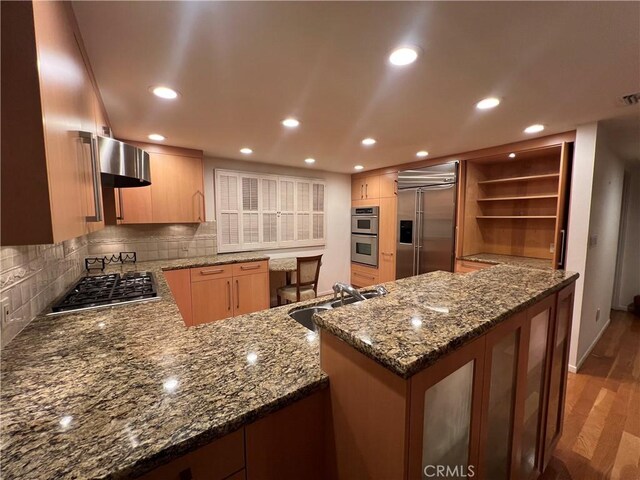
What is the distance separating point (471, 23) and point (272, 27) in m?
0.81

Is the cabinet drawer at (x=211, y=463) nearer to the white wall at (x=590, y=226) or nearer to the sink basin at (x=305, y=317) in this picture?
the sink basin at (x=305, y=317)

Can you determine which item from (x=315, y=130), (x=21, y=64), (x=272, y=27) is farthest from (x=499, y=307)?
(x=315, y=130)

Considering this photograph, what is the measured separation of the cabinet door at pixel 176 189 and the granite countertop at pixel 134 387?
192cm

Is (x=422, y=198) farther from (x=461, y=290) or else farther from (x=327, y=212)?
(x=461, y=290)

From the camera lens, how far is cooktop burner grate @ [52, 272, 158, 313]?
4.95 feet

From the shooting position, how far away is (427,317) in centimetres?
90

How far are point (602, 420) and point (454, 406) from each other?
2036 millimetres

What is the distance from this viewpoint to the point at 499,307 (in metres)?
0.98

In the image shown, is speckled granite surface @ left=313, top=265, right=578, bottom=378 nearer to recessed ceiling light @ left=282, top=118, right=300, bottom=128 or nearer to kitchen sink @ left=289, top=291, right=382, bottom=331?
kitchen sink @ left=289, top=291, right=382, bottom=331

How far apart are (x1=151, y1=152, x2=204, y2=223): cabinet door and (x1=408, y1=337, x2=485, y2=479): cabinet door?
3124 mm

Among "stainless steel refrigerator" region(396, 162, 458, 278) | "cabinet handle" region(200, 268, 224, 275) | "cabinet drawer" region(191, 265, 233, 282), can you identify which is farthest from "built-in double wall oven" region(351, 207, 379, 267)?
"cabinet handle" region(200, 268, 224, 275)

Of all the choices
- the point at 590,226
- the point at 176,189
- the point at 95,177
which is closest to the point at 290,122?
the point at 95,177

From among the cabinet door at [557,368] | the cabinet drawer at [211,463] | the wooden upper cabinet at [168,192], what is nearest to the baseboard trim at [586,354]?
the cabinet door at [557,368]

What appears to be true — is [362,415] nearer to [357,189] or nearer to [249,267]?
[249,267]
